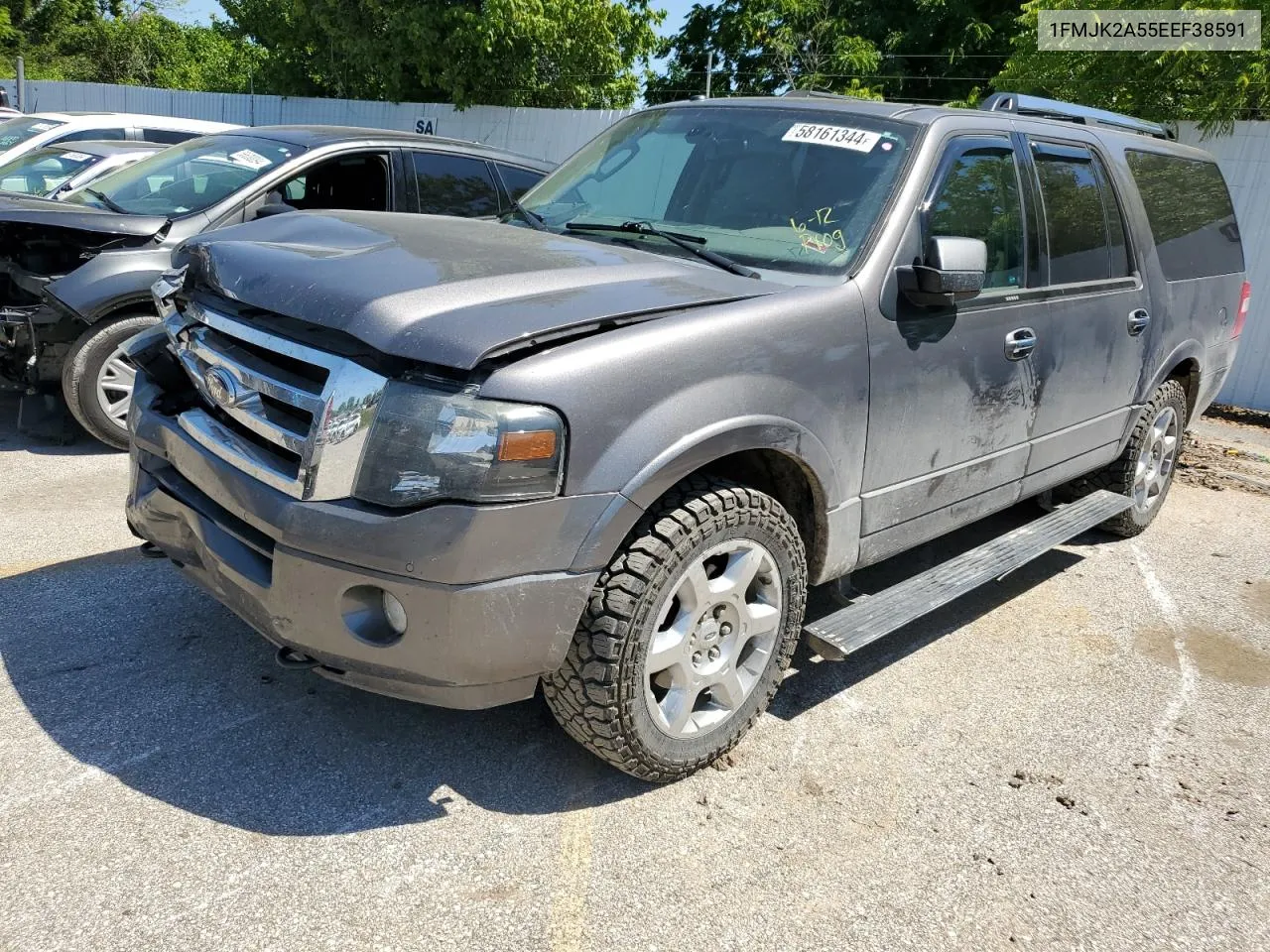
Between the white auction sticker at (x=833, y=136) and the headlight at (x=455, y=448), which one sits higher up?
the white auction sticker at (x=833, y=136)

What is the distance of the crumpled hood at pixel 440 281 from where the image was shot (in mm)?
2494

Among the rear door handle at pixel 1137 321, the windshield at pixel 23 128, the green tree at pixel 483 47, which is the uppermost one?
the green tree at pixel 483 47

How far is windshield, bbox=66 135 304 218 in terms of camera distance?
5.98 metres

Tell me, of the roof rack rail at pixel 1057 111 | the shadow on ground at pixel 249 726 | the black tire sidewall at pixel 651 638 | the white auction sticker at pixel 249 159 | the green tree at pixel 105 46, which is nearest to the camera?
the black tire sidewall at pixel 651 638

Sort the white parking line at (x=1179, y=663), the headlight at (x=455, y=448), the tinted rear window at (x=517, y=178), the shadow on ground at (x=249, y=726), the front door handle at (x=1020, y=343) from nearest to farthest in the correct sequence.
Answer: the headlight at (x=455, y=448), the shadow on ground at (x=249, y=726), the white parking line at (x=1179, y=663), the front door handle at (x=1020, y=343), the tinted rear window at (x=517, y=178)

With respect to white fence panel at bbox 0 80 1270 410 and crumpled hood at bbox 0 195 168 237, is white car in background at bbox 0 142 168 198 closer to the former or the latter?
crumpled hood at bbox 0 195 168 237

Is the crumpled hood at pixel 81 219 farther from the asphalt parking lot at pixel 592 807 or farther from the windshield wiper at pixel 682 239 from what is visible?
the windshield wiper at pixel 682 239

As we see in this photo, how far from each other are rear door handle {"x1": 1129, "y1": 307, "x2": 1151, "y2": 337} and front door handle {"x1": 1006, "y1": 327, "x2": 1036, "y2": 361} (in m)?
1.03

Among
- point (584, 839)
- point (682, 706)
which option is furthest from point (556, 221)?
point (584, 839)

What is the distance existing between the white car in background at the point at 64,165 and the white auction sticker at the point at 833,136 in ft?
19.0

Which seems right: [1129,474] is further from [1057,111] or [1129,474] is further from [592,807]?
[592,807]

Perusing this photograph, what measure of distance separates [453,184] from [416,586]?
4.77 meters

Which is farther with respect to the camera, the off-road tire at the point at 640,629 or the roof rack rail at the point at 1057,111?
the roof rack rail at the point at 1057,111

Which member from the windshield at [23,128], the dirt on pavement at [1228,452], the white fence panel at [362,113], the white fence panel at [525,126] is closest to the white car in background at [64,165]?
the windshield at [23,128]
